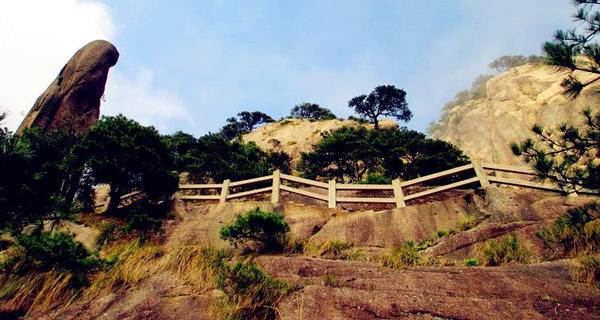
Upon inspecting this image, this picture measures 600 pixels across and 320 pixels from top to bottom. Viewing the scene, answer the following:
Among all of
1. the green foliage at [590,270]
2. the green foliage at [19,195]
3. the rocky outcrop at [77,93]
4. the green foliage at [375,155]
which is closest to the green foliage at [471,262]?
the green foliage at [590,270]

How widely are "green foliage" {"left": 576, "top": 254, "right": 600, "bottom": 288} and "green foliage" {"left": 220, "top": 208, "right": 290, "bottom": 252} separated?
5801mm

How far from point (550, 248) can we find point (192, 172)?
718 inches

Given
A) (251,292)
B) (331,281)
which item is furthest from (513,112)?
(251,292)

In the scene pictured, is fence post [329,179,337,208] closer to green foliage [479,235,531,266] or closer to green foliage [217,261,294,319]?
green foliage [479,235,531,266]

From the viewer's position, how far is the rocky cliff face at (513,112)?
1350 inches

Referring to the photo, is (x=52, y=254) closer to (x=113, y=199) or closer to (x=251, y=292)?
(x=251, y=292)

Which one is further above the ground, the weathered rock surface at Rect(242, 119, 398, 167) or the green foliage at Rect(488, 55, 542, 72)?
the green foliage at Rect(488, 55, 542, 72)

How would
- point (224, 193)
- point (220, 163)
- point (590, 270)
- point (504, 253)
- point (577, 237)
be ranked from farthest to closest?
1. point (220, 163)
2. point (224, 193)
3. point (504, 253)
4. point (577, 237)
5. point (590, 270)

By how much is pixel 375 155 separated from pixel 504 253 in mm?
15939

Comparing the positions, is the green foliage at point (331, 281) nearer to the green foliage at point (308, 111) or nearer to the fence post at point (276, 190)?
the fence post at point (276, 190)

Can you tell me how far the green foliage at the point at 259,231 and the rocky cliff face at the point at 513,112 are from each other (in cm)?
3311

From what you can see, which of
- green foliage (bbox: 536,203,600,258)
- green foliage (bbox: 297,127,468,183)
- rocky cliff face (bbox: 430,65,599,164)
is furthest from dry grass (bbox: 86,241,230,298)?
rocky cliff face (bbox: 430,65,599,164)

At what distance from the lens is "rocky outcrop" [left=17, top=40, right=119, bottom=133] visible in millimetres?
19231

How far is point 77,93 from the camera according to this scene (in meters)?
21.0
